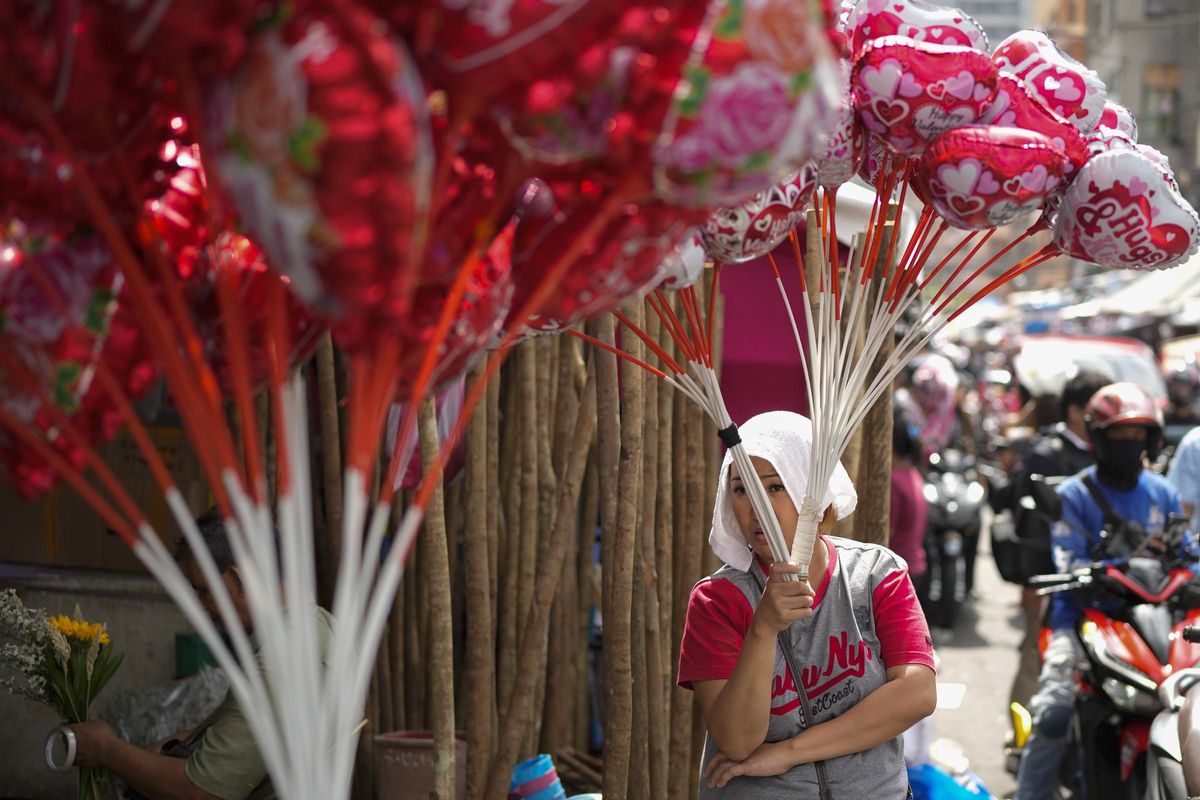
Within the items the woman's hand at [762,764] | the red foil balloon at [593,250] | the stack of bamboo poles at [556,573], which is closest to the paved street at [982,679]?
the stack of bamboo poles at [556,573]

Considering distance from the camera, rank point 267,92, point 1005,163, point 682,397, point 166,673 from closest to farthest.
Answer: point 267,92 → point 1005,163 → point 682,397 → point 166,673

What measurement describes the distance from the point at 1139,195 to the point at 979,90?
32 cm

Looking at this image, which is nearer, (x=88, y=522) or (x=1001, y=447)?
(x=88, y=522)

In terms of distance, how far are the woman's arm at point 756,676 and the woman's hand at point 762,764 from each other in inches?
0.6

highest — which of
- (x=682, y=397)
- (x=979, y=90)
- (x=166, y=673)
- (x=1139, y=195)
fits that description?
(x=979, y=90)

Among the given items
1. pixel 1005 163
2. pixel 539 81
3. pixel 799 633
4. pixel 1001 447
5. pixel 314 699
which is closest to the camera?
pixel 539 81

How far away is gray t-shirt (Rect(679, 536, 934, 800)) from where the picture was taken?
2.23m

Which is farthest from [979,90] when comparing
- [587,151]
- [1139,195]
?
[587,151]

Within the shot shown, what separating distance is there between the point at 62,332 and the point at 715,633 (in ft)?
4.23

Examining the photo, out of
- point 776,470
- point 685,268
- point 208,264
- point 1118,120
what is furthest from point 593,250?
point 1118,120

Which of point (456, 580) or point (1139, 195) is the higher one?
point (1139, 195)

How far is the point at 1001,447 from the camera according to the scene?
30.4ft

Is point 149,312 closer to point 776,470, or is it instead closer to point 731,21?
point 731,21

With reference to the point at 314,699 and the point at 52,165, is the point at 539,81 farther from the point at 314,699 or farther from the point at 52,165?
the point at 314,699
